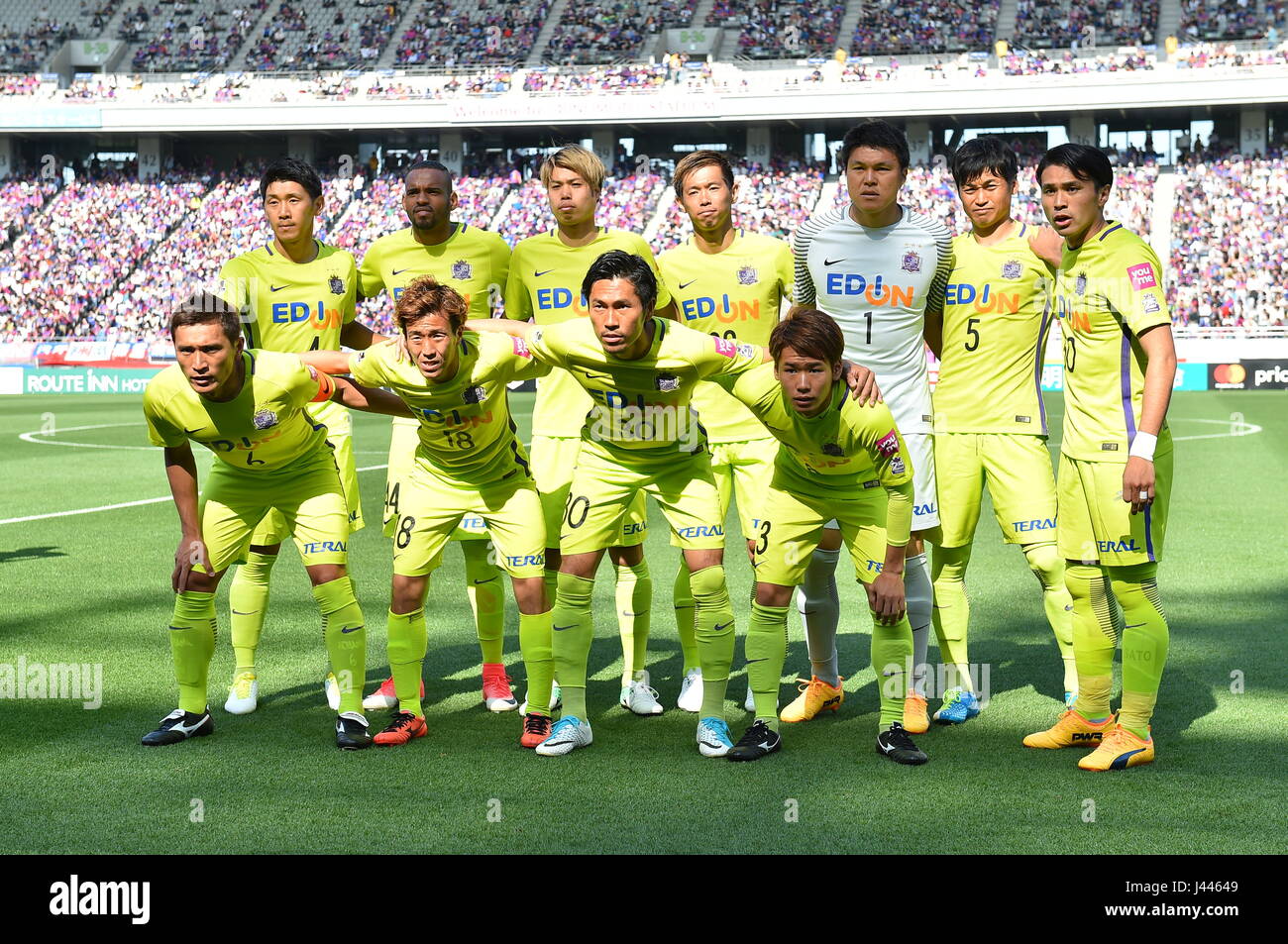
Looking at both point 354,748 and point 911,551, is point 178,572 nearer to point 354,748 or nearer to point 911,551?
point 354,748

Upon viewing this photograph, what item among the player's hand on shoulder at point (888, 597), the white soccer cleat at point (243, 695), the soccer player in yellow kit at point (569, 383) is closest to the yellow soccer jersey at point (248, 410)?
the white soccer cleat at point (243, 695)

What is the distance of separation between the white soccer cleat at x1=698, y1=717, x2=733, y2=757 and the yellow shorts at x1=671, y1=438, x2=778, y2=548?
110cm

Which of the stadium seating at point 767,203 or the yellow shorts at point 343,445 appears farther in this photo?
the stadium seating at point 767,203

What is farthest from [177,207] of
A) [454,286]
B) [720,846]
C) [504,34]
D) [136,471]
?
[720,846]

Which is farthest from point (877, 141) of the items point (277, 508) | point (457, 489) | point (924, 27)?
point (924, 27)

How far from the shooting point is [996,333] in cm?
636

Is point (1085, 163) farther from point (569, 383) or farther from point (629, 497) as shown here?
point (569, 383)

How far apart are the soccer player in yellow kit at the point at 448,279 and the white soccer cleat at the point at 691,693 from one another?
→ 83 cm

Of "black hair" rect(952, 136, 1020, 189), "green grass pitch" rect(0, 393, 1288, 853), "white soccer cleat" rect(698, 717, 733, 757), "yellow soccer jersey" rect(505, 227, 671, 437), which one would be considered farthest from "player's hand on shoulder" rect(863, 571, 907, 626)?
"black hair" rect(952, 136, 1020, 189)

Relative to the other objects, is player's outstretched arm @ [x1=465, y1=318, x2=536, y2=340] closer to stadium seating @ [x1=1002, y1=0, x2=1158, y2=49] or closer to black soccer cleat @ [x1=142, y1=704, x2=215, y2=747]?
black soccer cleat @ [x1=142, y1=704, x2=215, y2=747]

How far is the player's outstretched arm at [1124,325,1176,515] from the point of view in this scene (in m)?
5.12

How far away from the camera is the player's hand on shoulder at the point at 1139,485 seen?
16.8ft

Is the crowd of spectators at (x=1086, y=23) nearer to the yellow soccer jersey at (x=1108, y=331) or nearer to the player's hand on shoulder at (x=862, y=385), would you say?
the yellow soccer jersey at (x=1108, y=331)

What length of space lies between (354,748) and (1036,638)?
4.35 metres
